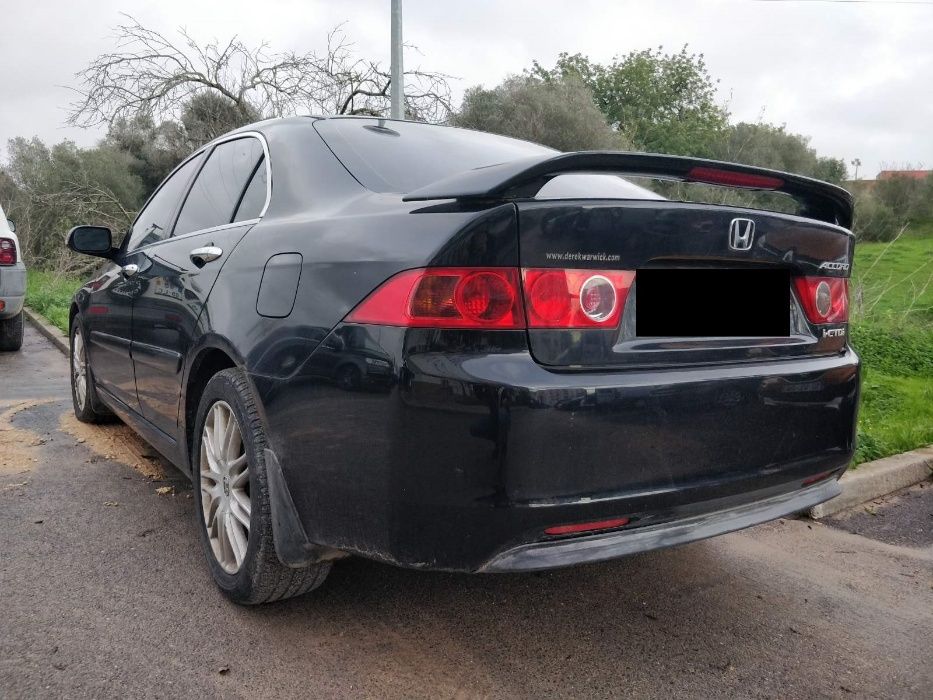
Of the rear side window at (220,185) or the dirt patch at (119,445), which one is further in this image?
the dirt patch at (119,445)

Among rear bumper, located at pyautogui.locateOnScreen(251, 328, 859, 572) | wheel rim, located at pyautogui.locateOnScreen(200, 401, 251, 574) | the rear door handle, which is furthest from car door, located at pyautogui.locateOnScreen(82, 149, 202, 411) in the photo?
rear bumper, located at pyautogui.locateOnScreen(251, 328, 859, 572)

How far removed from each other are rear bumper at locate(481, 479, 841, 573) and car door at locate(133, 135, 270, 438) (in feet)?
4.77

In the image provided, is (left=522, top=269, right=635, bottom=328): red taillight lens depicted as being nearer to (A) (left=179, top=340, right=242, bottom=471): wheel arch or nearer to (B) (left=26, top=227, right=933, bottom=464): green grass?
(A) (left=179, top=340, right=242, bottom=471): wheel arch

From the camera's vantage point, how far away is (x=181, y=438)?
9.62 feet

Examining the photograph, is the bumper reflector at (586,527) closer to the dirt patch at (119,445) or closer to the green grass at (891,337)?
the dirt patch at (119,445)

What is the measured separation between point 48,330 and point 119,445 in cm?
597

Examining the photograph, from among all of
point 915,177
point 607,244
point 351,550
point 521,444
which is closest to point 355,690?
point 351,550

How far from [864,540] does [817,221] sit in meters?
1.74

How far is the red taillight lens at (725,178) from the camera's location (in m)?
2.17

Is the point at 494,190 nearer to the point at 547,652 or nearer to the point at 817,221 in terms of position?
the point at 817,221

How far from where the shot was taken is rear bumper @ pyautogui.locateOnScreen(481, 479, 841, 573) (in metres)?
1.84

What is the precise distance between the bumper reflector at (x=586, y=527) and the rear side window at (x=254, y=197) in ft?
4.97

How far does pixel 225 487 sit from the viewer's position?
2.57 meters

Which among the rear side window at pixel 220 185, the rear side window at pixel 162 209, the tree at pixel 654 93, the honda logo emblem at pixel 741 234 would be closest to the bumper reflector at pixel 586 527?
the honda logo emblem at pixel 741 234
